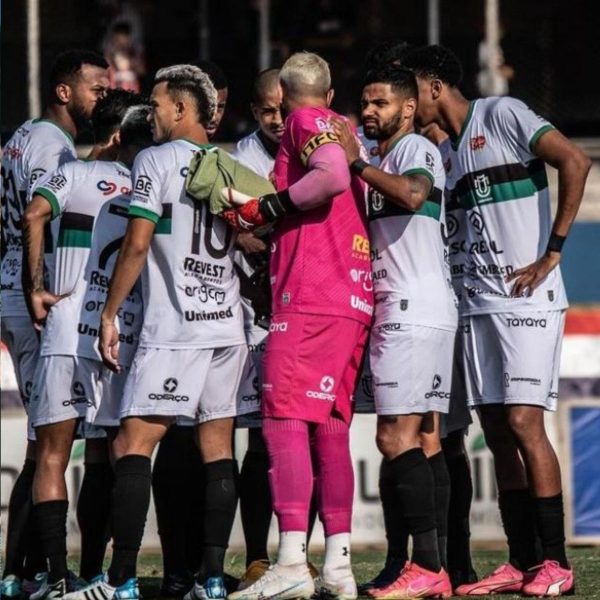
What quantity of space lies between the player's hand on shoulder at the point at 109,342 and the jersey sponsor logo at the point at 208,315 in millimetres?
308

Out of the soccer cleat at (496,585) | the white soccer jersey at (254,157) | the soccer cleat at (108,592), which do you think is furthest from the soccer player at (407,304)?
the soccer cleat at (108,592)

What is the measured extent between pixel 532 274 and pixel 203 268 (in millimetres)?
1484

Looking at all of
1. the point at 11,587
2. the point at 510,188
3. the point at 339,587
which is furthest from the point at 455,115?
the point at 11,587

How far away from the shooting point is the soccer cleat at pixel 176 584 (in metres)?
7.75

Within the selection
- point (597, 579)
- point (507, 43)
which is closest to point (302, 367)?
point (597, 579)

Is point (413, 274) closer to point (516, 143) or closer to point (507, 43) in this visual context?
point (516, 143)

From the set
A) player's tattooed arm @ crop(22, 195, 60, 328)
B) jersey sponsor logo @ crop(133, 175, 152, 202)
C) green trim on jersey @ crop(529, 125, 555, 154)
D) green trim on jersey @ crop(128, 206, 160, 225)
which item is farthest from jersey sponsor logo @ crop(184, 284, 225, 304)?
green trim on jersey @ crop(529, 125, 555, 154)

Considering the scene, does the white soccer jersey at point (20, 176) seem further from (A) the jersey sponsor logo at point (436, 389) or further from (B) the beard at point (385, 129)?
(A) the jersey sponsor logo at point (436, 389)

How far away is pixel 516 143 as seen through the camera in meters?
7.71

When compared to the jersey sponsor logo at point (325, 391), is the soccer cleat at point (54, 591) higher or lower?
lower

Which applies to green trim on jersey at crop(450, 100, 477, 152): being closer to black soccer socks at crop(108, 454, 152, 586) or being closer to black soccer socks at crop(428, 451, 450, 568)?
black soccer socks at crop(428, 451, 450, 568)

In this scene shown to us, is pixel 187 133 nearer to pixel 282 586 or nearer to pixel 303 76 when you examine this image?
pixel 303 76

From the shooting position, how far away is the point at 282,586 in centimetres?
686

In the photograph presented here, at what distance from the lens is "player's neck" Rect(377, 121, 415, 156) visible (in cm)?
753
